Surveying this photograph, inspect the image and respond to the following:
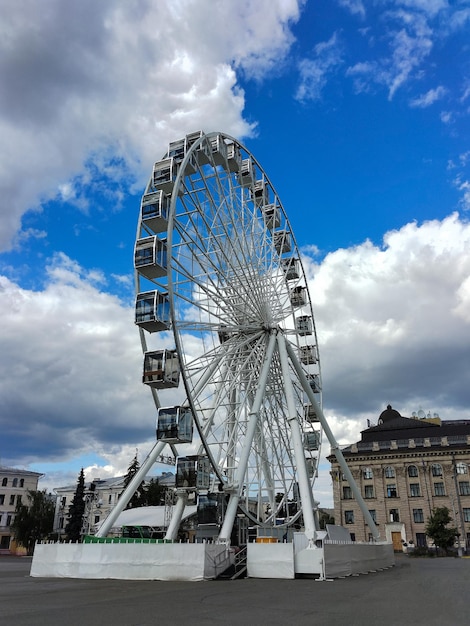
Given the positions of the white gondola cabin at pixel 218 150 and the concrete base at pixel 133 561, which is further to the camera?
the white gondola cabin at pixel 218 150

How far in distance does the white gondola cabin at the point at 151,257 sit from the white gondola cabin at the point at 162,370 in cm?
383

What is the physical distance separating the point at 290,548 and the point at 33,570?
457 inches

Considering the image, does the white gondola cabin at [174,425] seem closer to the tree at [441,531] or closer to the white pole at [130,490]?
the white pole at [130,490]

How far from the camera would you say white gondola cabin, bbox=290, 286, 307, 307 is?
130 ft

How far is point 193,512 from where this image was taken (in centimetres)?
5112

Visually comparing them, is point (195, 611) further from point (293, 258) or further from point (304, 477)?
point (293, 258)

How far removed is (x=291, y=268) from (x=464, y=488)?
42.4m

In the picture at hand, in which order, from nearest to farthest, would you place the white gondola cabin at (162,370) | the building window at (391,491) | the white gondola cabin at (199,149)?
the white gondola cabin at (162,370), the white gondola cabin at (199,149), the building window at (391,491)

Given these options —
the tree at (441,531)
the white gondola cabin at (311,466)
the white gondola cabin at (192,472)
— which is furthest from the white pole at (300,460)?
the tree at (441,531)

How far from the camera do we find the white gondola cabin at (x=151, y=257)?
25183mm

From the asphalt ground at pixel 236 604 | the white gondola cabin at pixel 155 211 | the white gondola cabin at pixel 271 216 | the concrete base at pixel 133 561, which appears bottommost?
the asphalt ground at pixel 236 604

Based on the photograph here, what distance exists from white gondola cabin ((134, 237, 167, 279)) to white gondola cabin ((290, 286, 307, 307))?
1568 cm

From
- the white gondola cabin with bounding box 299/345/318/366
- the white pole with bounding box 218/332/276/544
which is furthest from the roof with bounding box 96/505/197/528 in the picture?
the white pole with bounding box 218/332/276/544

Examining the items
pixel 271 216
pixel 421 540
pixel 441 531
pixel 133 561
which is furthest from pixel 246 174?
pixel 421 540
